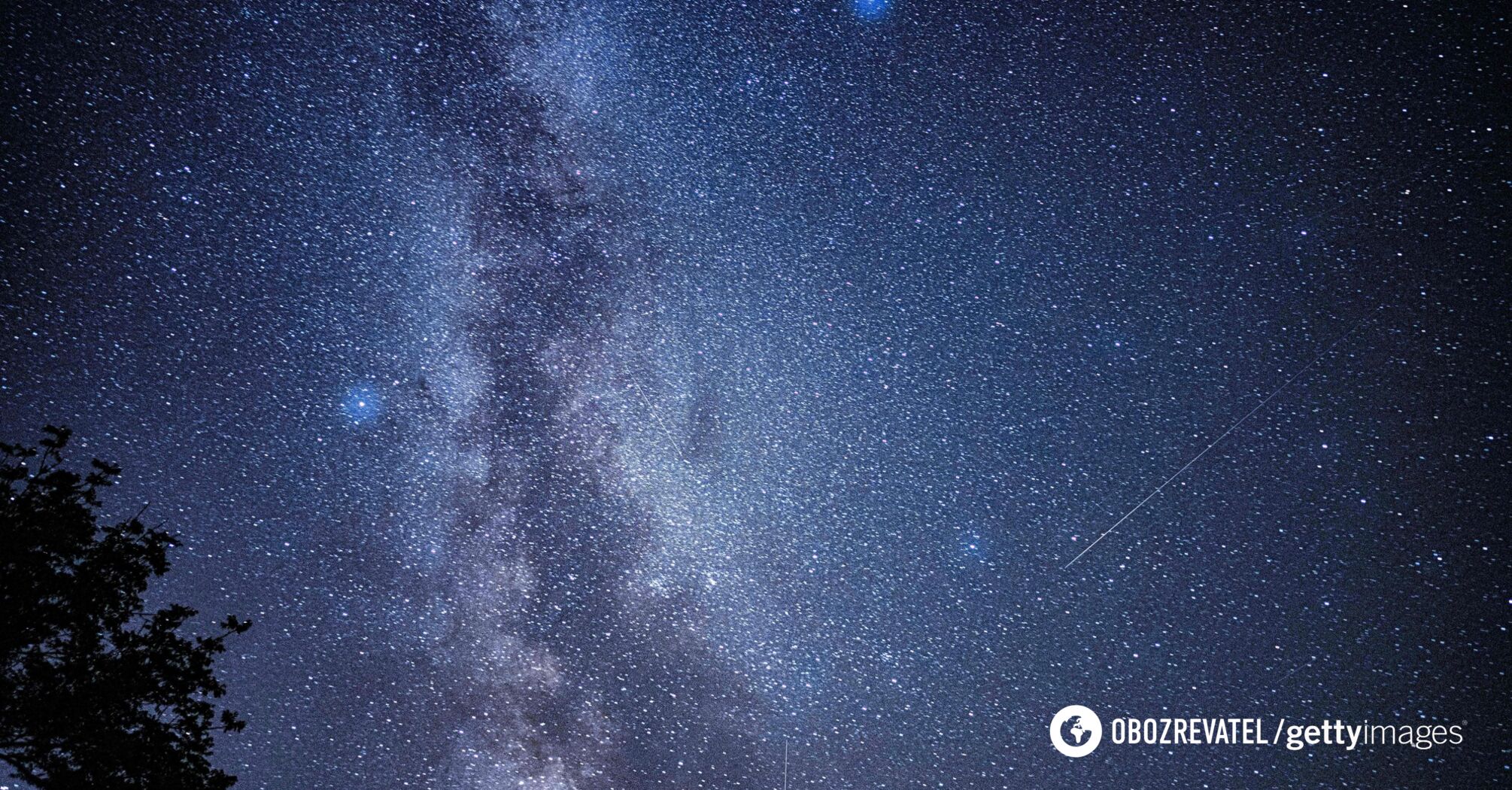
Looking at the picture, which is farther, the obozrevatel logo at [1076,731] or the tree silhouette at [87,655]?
the obozrevatel logo at [1076,731]

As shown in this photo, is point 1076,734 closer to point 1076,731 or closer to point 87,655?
point 1076,731

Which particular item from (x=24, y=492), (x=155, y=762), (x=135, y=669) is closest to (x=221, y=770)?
(x=155, y=762)

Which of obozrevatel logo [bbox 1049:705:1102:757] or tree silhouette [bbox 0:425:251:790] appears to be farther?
obozrevatel logo [bbox 1049:705:1102:757]

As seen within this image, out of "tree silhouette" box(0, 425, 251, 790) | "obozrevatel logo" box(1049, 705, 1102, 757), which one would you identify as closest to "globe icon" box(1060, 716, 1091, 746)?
"obozrevatel logo" box(1049, 705, 1102, 757)

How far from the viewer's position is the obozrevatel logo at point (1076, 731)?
3852 mm

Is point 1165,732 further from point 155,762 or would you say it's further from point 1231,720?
point 155,762

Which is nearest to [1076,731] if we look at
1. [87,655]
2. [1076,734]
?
[1076,734]

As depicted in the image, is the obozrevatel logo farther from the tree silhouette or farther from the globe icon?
the tree silhouette

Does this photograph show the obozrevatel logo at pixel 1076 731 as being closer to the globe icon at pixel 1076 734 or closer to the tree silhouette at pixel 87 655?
the globe icon at pixel 1076 734

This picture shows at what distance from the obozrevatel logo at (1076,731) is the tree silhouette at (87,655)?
157 inches

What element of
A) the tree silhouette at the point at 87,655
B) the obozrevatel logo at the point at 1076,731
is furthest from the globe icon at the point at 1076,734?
the tree silhouette at the point at 87,655

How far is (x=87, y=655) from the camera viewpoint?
1.84m

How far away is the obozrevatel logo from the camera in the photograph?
3852 millimetres

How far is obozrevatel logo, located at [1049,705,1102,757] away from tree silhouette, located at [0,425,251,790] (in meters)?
4.00
